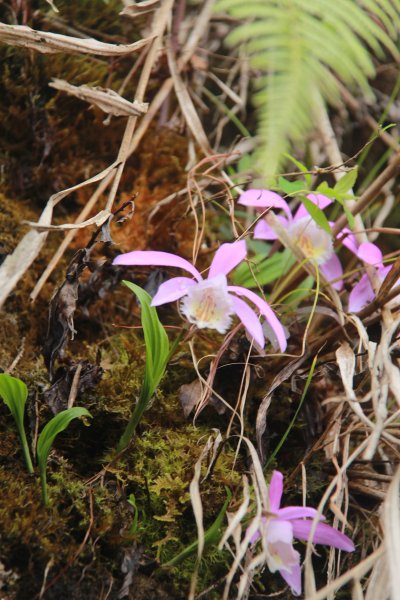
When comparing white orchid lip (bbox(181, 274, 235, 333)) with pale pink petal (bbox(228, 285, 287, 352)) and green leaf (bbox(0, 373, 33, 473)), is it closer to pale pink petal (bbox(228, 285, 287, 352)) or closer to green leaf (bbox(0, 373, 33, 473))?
pale pink petal (bbox(228, 285, 287, 352))

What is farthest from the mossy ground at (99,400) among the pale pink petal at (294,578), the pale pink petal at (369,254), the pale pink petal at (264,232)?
the pale pink petal at (369,254)

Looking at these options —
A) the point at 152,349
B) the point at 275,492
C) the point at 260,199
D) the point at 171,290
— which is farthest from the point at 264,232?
the point at 275,492

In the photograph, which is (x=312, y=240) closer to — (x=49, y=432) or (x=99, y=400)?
(x=99, y=400)

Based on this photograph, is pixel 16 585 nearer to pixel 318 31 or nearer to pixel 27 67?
pixel 27 67

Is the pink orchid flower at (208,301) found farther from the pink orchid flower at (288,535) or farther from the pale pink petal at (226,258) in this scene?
the pink orchid flower at (288,535)

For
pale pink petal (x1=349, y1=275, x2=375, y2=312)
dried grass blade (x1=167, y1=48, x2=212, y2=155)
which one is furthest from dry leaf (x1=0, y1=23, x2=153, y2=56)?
pale pink petal (x1=349, y1=275, x2=375, y2=312)

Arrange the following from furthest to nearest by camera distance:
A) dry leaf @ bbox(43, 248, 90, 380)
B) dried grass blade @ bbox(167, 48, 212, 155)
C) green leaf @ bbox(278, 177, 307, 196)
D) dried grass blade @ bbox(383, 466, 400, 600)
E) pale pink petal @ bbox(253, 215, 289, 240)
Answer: dried grass blade @ bbox(167, 48, 212, 155) < pale pink petal @ bbox(253, 215, 289, 240) < green leaf @ bbox(278, 177, 307, 196) < dry leaf @ bbox(43, 248, 90, 380) < dried grass blade @ bbox(383, 466, 400, 600)
